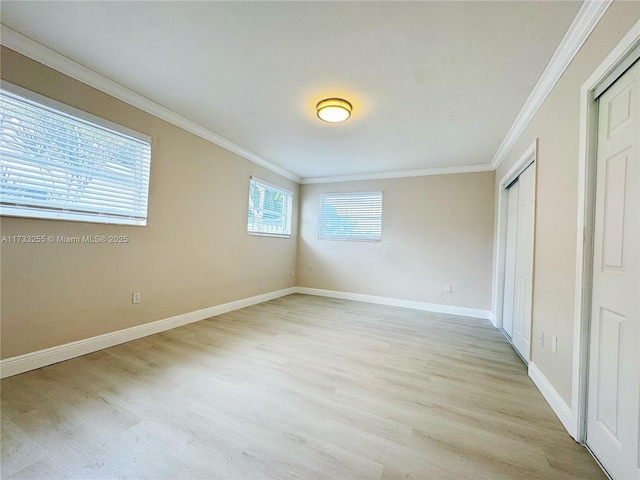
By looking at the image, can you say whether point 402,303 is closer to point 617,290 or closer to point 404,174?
point 404,174

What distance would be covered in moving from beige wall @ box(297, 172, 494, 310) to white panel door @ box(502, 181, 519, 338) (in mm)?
595

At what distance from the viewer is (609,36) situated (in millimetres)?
1323

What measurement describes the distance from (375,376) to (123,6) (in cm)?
311

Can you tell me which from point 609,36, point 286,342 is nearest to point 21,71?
point 286,342

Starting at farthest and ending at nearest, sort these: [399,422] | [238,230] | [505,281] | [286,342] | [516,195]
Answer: [238,230] < [505,281] < [516,195] < [286,342] < [399,422]

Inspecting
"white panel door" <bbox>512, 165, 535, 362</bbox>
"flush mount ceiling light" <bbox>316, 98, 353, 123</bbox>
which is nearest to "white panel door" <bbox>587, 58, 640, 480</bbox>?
"white panel door" <bbox>512, 165, 535, 362</bbox>

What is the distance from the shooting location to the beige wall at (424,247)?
412cm

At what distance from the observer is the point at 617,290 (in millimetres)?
1238

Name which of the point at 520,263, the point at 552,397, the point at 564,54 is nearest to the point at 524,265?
the point at 520,263

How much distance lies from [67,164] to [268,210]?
9.24ft

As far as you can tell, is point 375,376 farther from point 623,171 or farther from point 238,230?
point 238,230

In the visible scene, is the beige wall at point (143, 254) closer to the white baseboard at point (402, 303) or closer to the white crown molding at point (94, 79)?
the white crown molding at point (94, 79)

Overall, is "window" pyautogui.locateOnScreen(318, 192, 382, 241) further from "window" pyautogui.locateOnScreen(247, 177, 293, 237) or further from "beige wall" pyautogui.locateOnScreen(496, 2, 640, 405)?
"beige wall" pyautogui.locateOnScreen(496, 2, 640, 405)

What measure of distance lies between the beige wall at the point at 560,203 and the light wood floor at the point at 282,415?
43 centimetres
